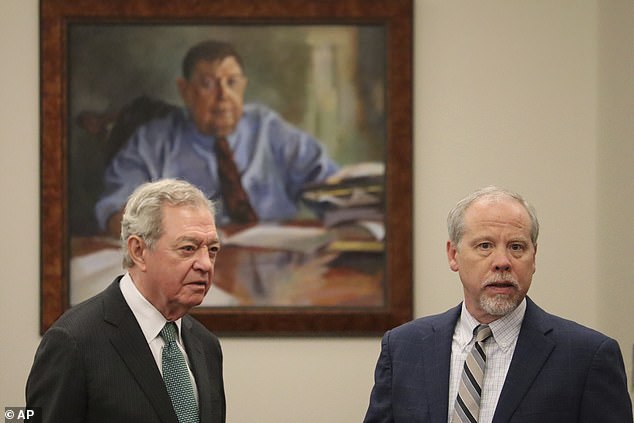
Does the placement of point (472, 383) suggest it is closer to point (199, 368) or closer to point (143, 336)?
point (199, 368)

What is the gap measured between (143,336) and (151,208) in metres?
0.32

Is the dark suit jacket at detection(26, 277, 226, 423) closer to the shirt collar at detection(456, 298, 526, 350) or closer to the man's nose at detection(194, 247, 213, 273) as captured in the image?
the man's nose at detection(194, 247, 213, 273)

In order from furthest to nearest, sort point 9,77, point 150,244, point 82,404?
point 9,77, point 150,244, point 82,404

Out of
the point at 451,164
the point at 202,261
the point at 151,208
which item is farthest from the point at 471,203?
the point at 451,164

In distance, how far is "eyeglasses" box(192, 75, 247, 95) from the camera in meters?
4.33

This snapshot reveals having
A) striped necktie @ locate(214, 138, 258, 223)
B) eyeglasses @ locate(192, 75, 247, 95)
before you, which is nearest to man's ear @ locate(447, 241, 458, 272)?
striped necktie @ locate(214, 138, 258, 223)

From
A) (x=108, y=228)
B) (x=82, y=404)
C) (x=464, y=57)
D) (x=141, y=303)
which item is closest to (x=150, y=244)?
(x=141, y=303)

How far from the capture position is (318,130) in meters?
4.34

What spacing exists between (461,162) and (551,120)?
43 centimetres

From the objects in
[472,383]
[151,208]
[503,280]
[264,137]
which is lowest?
[472,383]

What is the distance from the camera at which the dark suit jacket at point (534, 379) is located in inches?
99.0

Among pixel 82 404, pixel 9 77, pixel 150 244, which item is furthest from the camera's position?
pixel 9 77

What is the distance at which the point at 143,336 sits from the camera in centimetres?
255

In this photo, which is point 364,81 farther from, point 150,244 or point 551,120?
point 150,244
